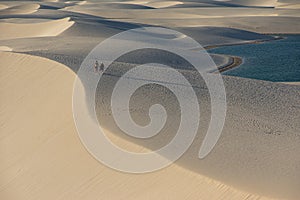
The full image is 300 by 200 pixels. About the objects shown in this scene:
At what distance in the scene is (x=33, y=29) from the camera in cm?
4469

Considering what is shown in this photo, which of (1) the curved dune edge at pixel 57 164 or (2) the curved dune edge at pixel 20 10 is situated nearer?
(1) the curved dune edge at pixel 57 164

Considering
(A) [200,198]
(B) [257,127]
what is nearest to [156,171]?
(A) [200,198]

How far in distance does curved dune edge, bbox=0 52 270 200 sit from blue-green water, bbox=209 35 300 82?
13572 millimetres

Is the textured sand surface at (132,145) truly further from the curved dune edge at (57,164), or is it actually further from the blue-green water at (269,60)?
the blue-green water at (269,60)

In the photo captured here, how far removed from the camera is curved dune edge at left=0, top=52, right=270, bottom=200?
31.6ft

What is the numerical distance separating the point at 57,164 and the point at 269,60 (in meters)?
24.2

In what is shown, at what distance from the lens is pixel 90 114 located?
1270 cm

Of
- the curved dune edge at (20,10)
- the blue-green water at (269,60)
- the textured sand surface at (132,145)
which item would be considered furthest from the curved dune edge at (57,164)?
the curved dune edge at (20,10)

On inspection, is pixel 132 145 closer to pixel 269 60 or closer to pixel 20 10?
pixel 269 60

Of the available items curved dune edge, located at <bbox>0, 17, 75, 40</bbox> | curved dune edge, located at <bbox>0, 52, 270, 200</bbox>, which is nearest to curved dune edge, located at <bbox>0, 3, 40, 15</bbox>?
curved dune edge, located at <bbox>0, 17, 75, 40</bbox>

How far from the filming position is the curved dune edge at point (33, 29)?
4209 cm

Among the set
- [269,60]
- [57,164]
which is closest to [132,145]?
[57,164]

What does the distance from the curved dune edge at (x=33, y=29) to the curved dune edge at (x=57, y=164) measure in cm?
2530

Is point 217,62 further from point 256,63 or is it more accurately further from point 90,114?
point 90,114
